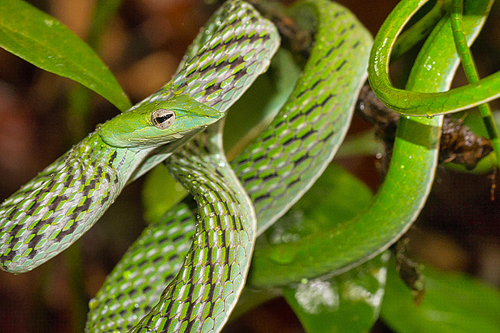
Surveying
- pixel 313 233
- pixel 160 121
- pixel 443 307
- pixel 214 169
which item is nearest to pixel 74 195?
pixel 160 121

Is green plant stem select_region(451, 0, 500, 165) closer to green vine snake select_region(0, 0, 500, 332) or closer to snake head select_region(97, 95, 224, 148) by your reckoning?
green vine snake select_region(0, 0, 500, 332)

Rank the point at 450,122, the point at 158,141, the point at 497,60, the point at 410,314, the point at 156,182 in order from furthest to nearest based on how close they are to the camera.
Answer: the point at 497,60, the point at 156,182, the point at 410,314, the point at 450,122, the point at 158,141

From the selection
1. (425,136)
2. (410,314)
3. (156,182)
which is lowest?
(410,314)

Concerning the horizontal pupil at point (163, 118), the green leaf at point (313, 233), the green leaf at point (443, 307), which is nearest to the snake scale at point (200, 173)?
the horizontal pupil at point (163, 118)

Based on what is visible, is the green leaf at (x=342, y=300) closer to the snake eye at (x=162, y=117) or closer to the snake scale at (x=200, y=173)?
the snake scale at (x=200, y=173)

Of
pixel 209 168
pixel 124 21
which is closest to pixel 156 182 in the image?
pixel 209 168

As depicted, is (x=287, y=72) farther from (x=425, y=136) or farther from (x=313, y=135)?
(x=425, y=136)

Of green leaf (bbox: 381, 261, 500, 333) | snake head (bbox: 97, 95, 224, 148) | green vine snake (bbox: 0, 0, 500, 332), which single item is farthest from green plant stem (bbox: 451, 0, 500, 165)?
green leaf (bbox: 381, 261, 500, 333)
